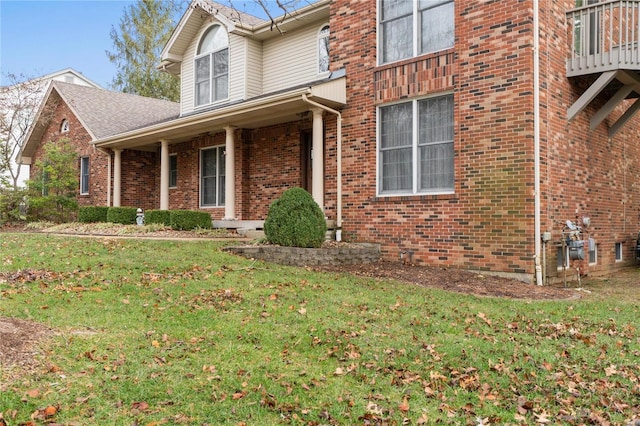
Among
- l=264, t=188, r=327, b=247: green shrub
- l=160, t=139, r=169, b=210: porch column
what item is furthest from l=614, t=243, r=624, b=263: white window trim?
l=160, t=139, r=169, b=210: porch column

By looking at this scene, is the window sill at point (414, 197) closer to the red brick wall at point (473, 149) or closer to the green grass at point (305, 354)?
the red brick wall at point (473, 149)

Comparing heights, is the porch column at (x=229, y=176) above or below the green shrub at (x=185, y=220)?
above

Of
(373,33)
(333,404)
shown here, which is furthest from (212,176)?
(333,404)

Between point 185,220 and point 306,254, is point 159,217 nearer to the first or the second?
point 185,220

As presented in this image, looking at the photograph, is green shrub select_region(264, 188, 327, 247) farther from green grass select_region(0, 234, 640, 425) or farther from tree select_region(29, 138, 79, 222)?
tree select_region(29, 138, 79, 222)

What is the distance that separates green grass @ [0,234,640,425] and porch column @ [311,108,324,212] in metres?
4.00

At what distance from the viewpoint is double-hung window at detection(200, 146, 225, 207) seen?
15.6 m

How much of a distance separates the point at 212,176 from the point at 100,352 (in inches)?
469

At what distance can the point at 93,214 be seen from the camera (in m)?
16.0

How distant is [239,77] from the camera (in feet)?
48.8

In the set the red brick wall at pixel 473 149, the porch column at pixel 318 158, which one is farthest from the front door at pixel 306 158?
the red brick wall at pixel 473 149

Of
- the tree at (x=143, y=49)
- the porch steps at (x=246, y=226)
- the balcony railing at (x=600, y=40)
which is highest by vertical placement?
the tree at (x=143, y=49)

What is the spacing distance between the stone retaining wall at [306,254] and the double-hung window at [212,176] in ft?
19.4

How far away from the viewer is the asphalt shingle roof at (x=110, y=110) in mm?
19375
